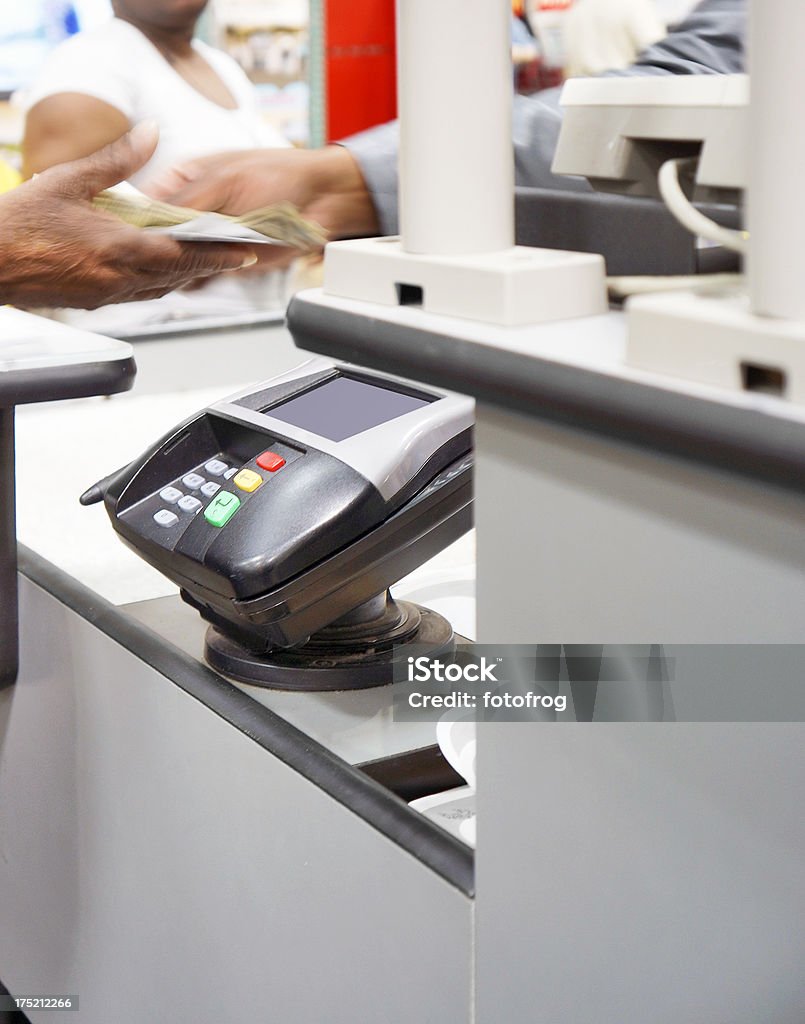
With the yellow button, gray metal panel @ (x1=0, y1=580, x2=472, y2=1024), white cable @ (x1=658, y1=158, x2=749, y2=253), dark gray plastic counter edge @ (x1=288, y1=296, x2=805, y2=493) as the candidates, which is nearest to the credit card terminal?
the yellow button

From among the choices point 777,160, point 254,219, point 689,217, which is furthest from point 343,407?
point 777,160

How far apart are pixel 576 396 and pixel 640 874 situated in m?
0.27

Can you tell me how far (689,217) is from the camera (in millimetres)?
622

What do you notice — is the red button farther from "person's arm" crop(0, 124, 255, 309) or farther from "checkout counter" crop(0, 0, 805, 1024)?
"person's arm" crop(0, 124, 255, 309)

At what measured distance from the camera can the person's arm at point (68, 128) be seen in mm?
2949

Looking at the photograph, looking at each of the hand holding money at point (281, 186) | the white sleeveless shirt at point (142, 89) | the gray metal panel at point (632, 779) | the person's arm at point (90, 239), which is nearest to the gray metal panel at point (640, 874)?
the gray metal panel at point (632, 779)

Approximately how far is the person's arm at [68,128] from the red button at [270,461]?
2.02 m

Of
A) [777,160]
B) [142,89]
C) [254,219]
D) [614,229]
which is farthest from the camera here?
[142,89]

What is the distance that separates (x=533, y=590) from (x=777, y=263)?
24 centimetres

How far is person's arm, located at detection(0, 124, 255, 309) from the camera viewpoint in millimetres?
1342

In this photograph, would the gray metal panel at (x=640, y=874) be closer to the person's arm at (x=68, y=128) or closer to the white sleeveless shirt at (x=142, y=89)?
the person's arm at (x=68, y=128)

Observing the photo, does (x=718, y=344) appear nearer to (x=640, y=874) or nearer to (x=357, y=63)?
(x=640, y=874)

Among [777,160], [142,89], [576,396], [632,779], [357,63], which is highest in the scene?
[357,63]

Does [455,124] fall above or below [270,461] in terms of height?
above
